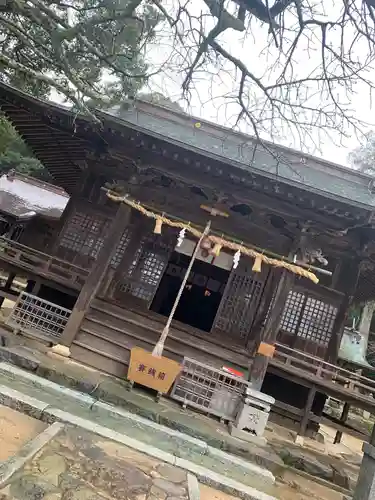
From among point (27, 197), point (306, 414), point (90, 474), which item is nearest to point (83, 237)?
point (306, 414)

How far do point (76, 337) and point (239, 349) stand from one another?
3.65 m

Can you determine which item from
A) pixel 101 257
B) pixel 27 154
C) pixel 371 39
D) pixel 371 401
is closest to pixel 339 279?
pixel 371 401

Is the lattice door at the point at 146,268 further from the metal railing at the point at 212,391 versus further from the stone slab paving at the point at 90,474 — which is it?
the stone slab paving at the point at 90,474

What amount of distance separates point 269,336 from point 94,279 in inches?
158

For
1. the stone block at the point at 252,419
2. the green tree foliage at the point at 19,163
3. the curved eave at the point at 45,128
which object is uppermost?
the green tree foliage at the point at 19,163

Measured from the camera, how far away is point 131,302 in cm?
998

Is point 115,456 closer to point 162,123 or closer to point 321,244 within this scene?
point 321,244

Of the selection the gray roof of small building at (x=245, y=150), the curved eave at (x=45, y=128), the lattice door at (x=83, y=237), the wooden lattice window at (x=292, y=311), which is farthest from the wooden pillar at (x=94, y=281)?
the wooden lattice window at (x=292, y=311)

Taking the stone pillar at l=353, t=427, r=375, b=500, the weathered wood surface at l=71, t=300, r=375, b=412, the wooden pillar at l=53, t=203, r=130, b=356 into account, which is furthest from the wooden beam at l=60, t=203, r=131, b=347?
the stone pillar at l=353, t=427, r=375, b=500

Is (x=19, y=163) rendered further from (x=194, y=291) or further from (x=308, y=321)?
(x=308, y=321)

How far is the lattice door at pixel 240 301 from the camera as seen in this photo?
9.75 m

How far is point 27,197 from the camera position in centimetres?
2352

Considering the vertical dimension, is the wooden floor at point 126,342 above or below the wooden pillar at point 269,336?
below

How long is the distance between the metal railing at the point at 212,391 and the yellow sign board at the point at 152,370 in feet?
1.03
